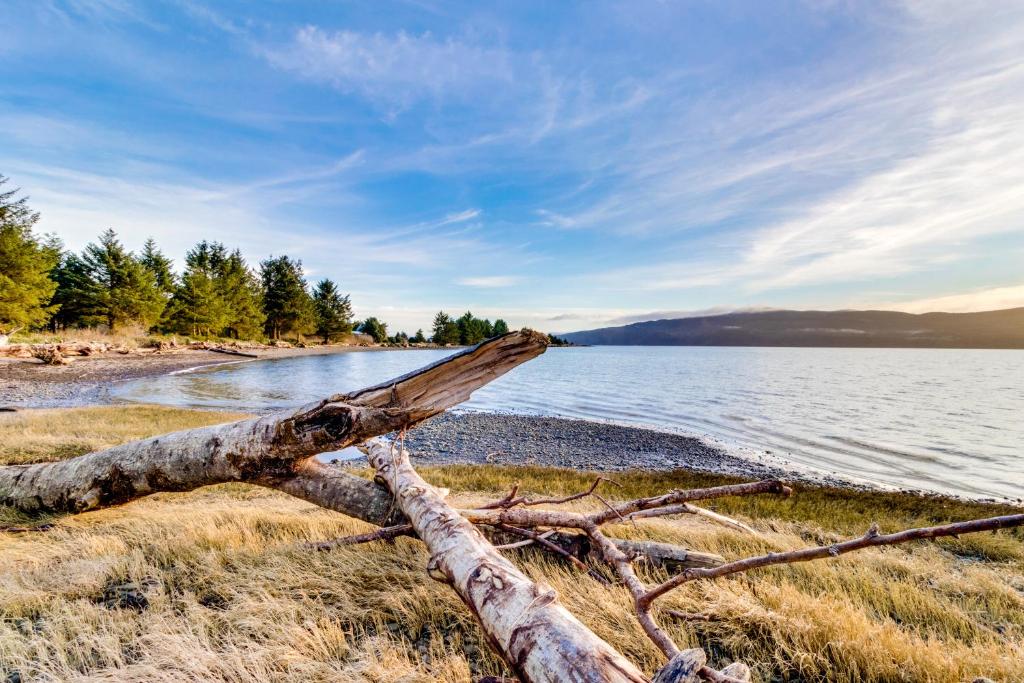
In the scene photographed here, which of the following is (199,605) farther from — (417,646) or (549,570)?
(549,570)

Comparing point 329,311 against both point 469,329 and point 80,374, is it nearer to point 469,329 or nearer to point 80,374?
point 469,329

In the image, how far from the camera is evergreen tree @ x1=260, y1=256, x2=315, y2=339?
246ft

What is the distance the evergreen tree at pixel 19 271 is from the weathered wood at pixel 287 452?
129 ft

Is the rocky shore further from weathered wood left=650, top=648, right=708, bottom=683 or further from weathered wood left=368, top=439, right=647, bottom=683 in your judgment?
weathered wood left=650, top=648, right=708, bottom=683

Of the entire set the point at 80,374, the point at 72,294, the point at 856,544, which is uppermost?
the point at 72,294

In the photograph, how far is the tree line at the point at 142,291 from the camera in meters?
30.9

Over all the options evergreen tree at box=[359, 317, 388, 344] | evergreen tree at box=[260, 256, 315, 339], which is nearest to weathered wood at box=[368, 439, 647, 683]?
evergreen tree at box=[260, 256, 315, 339]

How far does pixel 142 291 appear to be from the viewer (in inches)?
1757

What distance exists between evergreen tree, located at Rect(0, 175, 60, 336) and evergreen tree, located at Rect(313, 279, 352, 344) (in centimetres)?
5291

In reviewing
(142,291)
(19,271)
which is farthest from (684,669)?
(142,291)

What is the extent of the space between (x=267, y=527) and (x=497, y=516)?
2960 millimetres

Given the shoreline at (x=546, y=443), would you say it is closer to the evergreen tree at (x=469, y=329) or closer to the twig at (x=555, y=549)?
the twig at (x=555, y=549)

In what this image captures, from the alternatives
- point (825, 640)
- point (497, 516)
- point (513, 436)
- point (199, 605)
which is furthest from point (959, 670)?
point (513, 436)

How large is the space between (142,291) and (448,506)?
5712 centimetres
